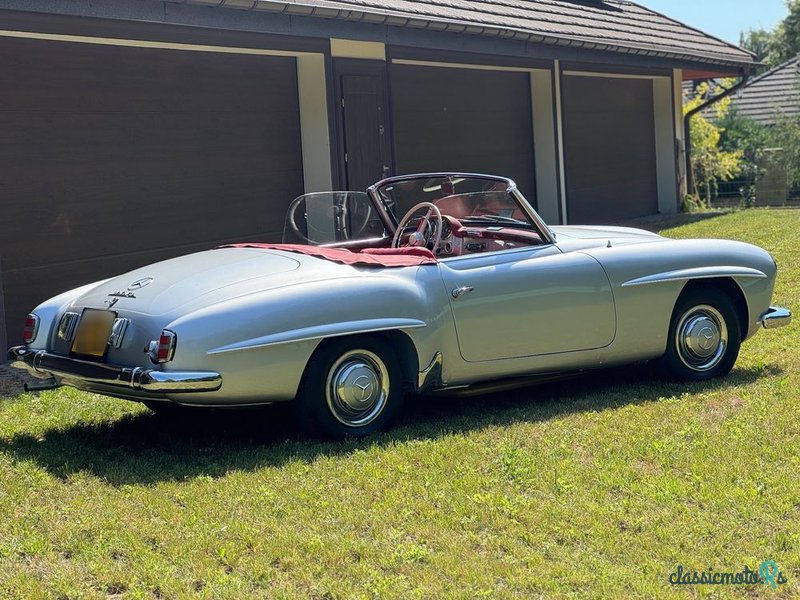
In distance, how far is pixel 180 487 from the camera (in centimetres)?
432

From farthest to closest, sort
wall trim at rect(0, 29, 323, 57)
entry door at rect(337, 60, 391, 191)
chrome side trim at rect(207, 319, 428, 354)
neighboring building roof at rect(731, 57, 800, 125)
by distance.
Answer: neighboring building roof at rect(731, 57, 800, 125) → entry door at rect(337, 60, 391, 191) → wall trim at rect(0, 29, 323, 57) → chrome side trim at rect(207, 319, 428, 354)

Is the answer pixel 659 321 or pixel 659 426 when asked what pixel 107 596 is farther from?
pixel 659 321

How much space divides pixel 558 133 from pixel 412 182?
8.85 metres

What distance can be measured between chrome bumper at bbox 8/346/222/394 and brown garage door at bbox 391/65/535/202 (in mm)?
7391

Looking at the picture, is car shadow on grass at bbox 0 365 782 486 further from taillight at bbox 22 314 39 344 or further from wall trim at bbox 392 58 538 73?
wall trim at bbox 392 58 538 73

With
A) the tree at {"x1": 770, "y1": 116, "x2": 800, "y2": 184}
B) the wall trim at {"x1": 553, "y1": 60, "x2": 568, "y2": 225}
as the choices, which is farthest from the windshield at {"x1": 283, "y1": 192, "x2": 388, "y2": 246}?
the tree at {"x1": 770, "y1": 116, "x2": 800, "y2": 184}

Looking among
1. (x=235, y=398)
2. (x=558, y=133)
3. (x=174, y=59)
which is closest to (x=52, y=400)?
(x=235, y=398)

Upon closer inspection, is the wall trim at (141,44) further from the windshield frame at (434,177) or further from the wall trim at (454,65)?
the windshield frame at (434,177)

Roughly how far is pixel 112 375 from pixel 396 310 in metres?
1.34

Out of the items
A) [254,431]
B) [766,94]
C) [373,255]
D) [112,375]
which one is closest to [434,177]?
[373,255]

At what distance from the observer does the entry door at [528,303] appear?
5348mm

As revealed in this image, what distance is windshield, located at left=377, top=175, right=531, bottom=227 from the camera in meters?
6.00

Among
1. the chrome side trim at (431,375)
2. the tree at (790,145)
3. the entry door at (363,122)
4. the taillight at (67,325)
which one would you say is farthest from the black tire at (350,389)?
the tree at (790,145)

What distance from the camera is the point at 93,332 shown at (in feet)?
16.2
